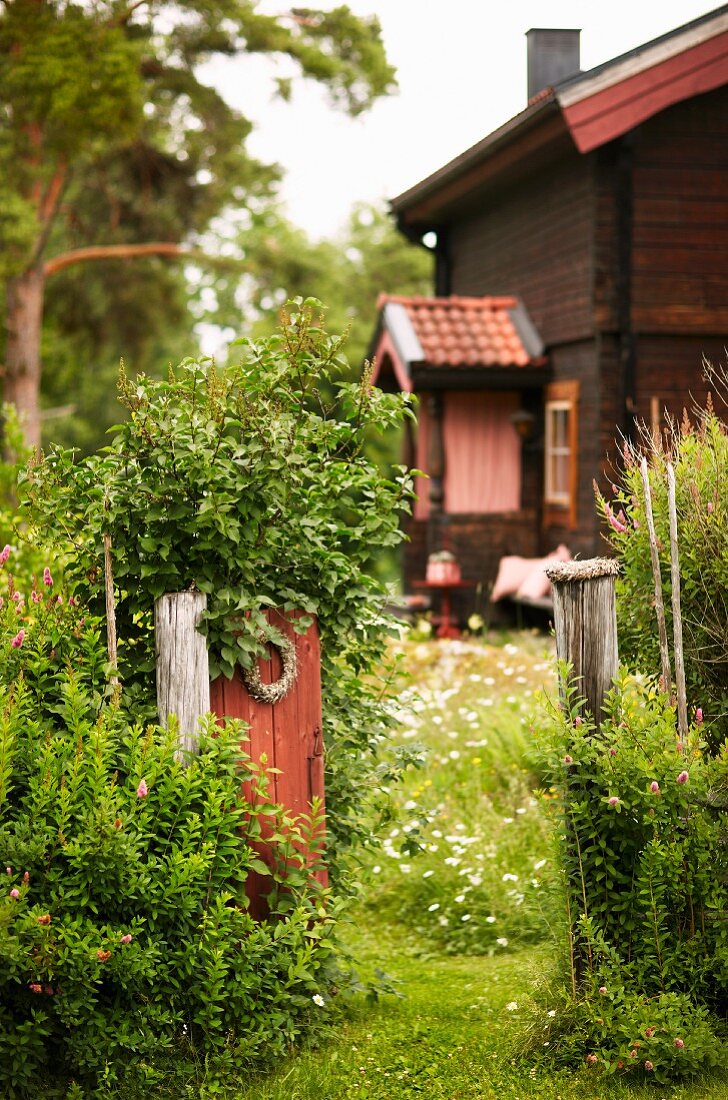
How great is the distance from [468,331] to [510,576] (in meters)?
2.78

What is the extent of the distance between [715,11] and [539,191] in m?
2.68

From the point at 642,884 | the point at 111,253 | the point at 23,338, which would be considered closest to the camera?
the point at 642,884

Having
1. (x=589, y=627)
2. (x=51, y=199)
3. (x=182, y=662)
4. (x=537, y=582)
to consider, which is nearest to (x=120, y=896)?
→ (x=182, y=662)

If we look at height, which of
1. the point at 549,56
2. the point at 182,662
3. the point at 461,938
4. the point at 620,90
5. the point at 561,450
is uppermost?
the point at 549,56

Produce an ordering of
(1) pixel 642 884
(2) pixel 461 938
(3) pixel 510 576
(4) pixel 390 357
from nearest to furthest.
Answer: (1) pixel 642 884, (2) pixel 461 938, (3) pixel 510 576, (4) pixel 390 357

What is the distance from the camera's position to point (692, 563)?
4.86 metres

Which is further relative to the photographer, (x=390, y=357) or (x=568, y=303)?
(x=390, y=357)

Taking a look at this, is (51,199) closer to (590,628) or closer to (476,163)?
(476,163)

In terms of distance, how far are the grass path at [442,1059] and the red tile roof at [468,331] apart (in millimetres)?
9086

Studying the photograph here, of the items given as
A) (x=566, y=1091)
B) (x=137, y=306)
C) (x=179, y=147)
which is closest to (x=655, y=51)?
(x=566, y=1091)

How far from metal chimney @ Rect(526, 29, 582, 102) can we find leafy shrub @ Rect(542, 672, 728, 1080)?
1226cm

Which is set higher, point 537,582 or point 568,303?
point 568,303

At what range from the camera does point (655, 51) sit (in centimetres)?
1174

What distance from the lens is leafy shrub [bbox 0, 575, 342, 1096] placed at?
151 inches
